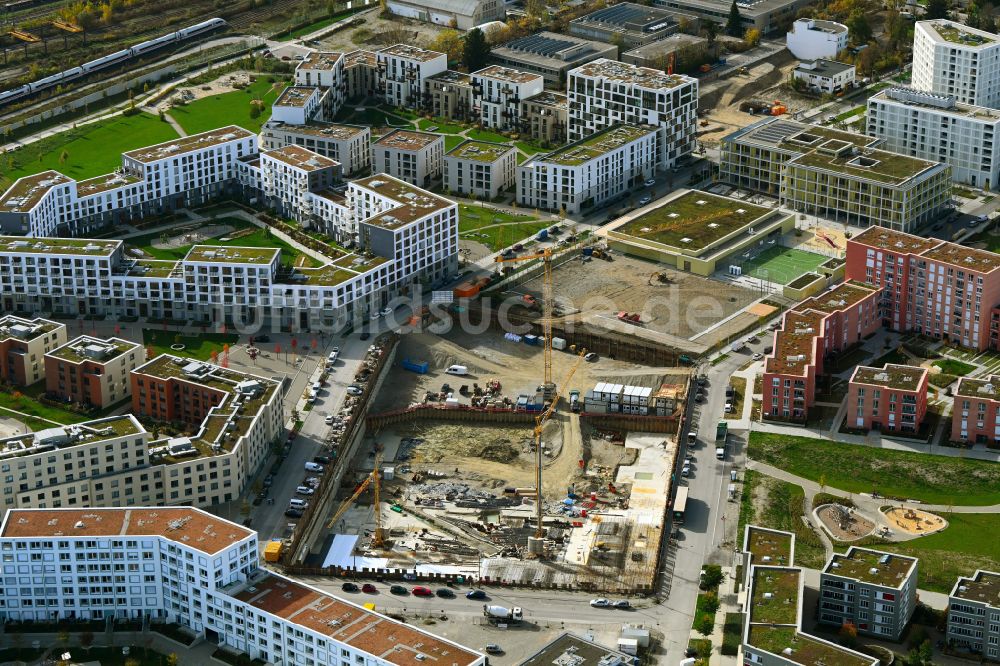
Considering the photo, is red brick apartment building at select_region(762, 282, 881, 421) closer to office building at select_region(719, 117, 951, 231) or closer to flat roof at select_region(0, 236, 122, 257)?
office building at select_region(719, 117, 951, 231)

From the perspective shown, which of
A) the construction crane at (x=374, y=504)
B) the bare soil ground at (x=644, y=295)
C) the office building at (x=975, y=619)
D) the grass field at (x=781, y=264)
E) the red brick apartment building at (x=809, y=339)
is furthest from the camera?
the grass field at (x=781, y=264)

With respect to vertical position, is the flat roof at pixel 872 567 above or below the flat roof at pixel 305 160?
below

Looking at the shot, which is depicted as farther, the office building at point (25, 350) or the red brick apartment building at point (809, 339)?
the office building at point (25, 350)

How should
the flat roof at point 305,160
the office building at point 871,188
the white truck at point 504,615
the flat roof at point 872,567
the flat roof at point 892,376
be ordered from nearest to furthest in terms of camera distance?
1. the flat roof at point 872,567
2. the white truck at point 504,615
3. the flat roof at point 892,376
4. the office building at point 871,188
5. the flat roof at point 305,160

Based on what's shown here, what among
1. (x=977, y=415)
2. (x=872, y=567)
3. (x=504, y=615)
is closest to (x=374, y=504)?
(x=504, y=615)

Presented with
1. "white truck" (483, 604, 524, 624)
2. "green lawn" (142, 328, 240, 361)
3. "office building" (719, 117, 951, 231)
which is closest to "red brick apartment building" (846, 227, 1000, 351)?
"office building" (719, 117, 951, 231)

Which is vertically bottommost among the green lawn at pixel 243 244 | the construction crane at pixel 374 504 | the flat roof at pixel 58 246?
the construction crane at pixel 374 504

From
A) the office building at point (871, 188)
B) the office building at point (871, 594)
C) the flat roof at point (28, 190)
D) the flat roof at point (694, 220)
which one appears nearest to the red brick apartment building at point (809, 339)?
the flat roof at point (694, 220)

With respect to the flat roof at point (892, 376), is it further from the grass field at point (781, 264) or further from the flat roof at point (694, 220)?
the flat roof at point (694, 220)
